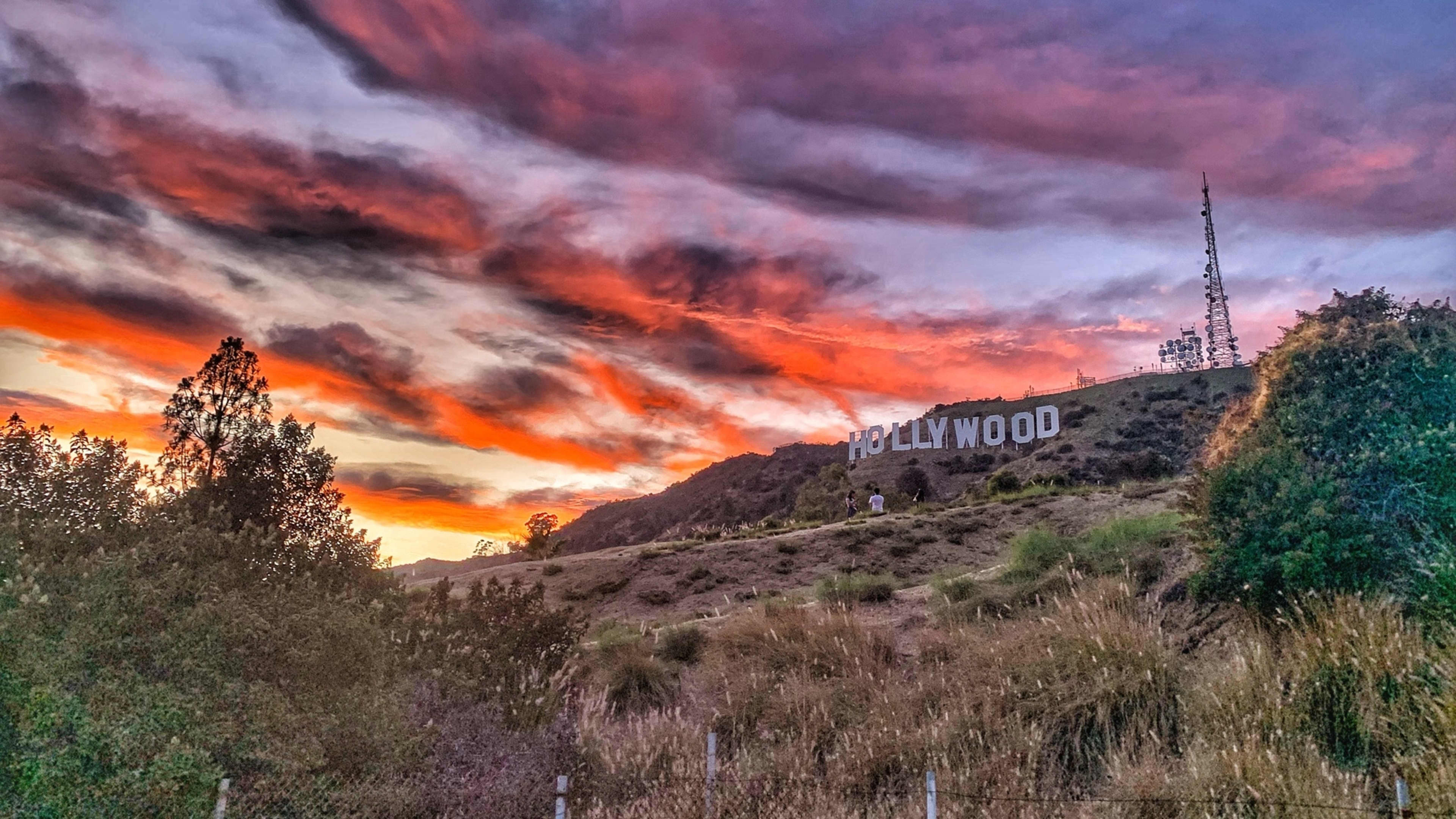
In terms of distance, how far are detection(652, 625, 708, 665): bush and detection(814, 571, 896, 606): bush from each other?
3259mm

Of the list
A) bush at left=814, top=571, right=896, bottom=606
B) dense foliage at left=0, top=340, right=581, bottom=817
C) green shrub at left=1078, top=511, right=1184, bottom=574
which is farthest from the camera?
bush at left=814, top=571, right=896, bottom=606

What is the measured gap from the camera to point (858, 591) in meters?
24.6

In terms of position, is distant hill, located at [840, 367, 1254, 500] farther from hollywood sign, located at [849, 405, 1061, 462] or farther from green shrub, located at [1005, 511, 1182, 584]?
green shrub, located at [1005, 511, 1182, 584]

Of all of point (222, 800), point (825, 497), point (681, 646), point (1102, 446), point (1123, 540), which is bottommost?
point (222, 800)

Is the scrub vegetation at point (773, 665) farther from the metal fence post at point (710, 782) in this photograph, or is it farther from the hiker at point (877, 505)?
the hiker at point (877, 505)

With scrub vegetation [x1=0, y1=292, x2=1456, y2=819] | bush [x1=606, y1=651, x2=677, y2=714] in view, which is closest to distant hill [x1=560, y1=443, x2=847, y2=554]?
bush [x1=606, y1=651, x2=677, y2=714]

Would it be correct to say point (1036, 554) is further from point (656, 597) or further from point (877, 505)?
point (877, 505)

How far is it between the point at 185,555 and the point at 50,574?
1.38 meters

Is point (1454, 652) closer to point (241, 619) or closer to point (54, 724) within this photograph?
point (241, 619)

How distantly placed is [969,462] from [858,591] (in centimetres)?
6678

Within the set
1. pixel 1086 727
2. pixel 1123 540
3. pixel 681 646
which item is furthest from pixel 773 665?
pixel 1123 540

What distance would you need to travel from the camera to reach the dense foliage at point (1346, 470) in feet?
41.5

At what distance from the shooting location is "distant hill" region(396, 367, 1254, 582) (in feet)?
252

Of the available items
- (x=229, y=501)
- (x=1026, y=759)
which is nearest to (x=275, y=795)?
(x=229, y=501)
